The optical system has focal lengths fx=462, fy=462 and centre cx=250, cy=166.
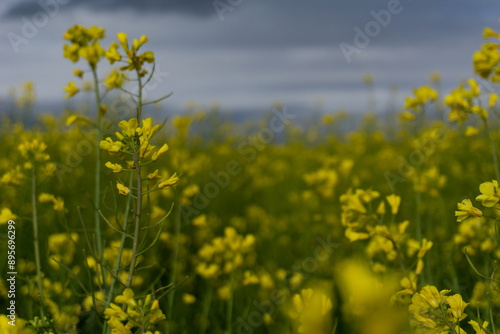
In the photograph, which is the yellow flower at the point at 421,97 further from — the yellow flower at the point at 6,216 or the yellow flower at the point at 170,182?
the yellow flower at the point at 6,216

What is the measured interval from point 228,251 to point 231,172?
327 cm

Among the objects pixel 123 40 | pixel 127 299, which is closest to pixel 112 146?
pixel 127 299

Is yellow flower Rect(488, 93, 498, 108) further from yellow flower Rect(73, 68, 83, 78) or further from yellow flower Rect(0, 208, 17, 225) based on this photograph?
yellow flower Rect(0, 208, 17, 225)

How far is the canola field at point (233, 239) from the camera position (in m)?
1.00

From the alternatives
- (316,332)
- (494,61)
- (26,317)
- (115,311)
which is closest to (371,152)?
(494,61)

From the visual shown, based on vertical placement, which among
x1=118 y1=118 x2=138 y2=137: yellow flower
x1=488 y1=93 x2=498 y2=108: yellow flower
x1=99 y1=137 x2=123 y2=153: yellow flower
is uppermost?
x1=488 y1=93 x2=498 y2=108: yellow flower

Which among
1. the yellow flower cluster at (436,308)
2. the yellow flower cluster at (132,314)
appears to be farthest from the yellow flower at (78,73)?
the yellow flower cluster at (436,308)

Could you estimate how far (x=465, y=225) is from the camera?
219 centimetres

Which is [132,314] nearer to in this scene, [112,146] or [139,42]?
[112,146]

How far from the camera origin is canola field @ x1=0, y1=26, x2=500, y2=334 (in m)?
1.00

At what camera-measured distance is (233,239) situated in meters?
2.11

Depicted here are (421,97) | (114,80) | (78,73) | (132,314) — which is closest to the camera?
(132,314)

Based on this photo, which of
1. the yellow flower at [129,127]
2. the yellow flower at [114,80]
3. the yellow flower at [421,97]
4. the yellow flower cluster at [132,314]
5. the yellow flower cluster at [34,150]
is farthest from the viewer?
the yellow flower at [421,97]

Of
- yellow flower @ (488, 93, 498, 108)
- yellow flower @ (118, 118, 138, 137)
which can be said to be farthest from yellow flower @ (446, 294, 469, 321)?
yellow flower @ (488, 93, 498, 108)
